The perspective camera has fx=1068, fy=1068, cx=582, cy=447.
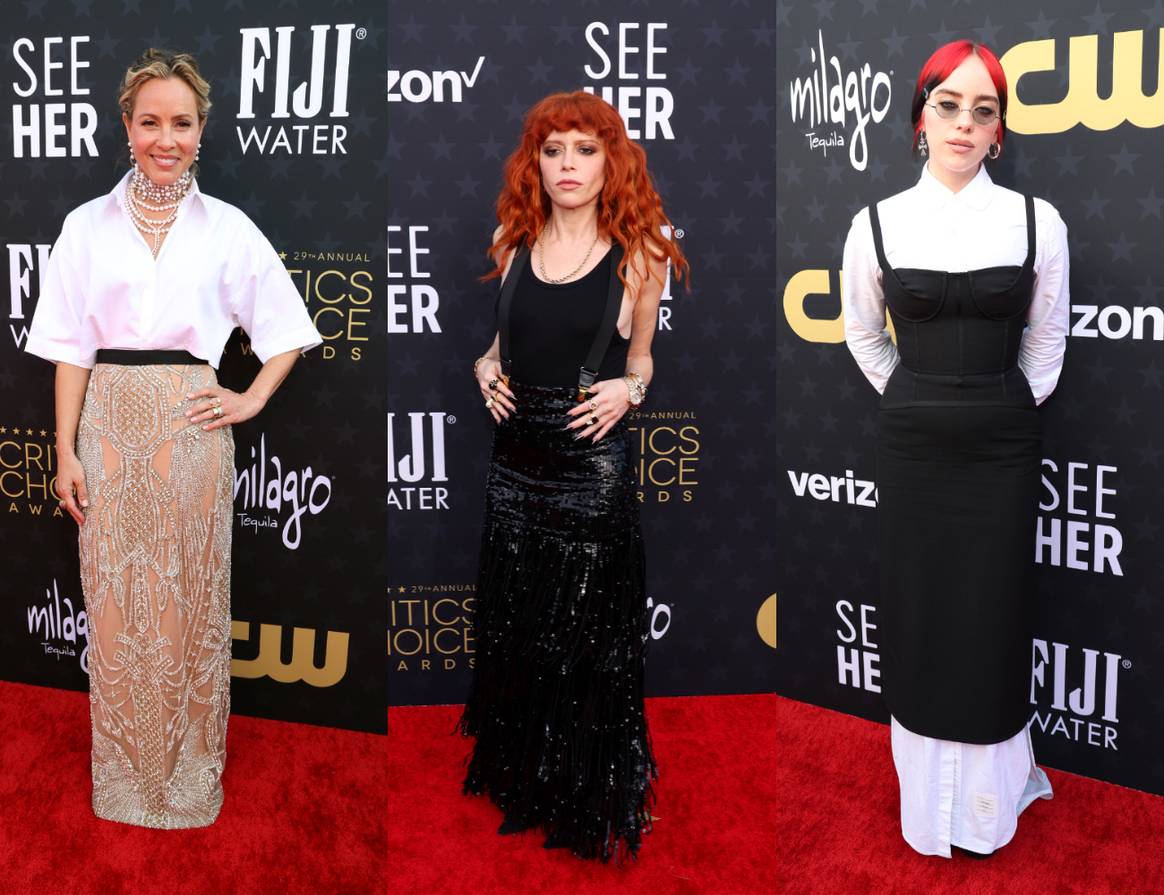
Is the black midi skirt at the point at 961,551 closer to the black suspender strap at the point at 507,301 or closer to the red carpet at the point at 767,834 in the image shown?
the red carpet at the point at 767,834

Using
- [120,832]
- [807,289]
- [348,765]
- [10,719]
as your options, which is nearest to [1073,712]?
[807,289]

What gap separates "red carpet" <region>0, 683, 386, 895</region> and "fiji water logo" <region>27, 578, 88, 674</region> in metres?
0.19

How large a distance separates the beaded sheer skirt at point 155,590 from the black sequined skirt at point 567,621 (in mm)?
764

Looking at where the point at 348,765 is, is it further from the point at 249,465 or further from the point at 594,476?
the point at 594,476

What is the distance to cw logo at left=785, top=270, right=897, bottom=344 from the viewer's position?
11.3ft

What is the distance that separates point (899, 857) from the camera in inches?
112

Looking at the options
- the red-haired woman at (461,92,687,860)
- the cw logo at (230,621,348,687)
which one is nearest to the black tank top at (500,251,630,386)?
the red-haired woman at (461,92,687,860)

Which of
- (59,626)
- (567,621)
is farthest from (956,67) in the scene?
(59,626)

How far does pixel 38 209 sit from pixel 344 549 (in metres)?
1.45

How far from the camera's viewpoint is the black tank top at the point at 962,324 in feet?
8.39

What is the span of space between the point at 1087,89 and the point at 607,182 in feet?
4.40

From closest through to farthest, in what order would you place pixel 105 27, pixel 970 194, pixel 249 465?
pixel 970 194 < pixel 105 27 < pixel 249 465

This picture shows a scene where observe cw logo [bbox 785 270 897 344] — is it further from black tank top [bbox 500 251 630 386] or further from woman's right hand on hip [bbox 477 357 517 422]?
woman's right hand on hip [bbox 477 357 517 422]

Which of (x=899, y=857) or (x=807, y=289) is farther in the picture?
(x=807, y=289)
